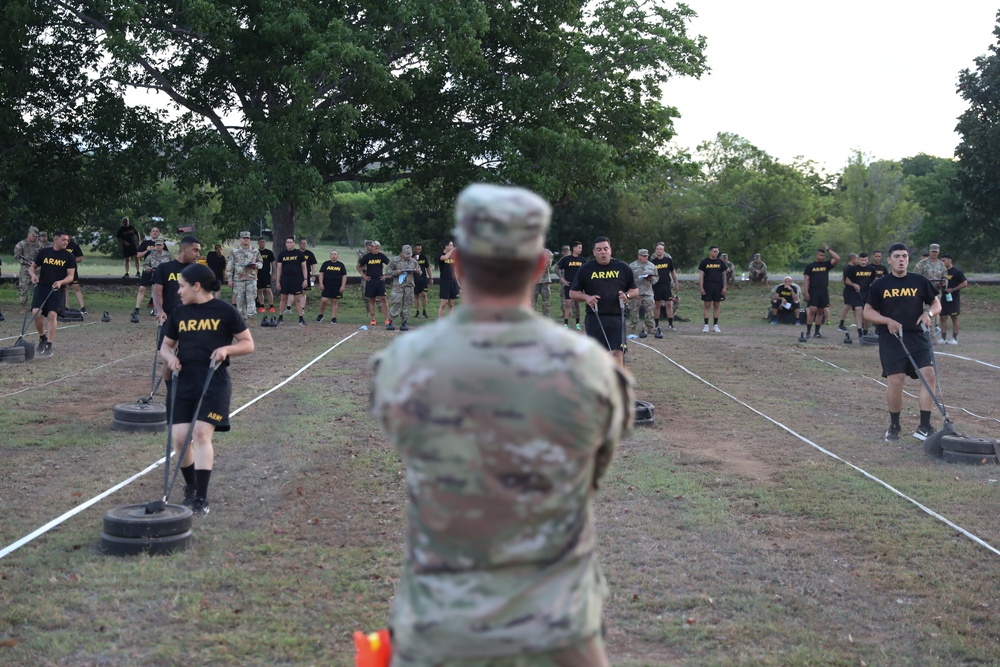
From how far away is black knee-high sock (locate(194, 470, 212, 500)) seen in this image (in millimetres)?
8086

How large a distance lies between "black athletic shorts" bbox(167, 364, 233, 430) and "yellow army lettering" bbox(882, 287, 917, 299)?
7322mm

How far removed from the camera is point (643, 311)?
1006 inches

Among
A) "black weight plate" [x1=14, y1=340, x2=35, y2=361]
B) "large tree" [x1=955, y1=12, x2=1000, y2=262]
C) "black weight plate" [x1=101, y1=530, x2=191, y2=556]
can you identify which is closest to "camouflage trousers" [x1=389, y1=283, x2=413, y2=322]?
"black weight plate" [x1=14, y1=340, x2=35, y2=361]

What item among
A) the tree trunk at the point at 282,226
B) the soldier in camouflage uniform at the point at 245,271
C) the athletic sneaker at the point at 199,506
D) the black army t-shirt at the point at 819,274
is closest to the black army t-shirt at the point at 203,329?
the athletic sneaker at the point at 199,506

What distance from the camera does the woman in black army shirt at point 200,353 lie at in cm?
802

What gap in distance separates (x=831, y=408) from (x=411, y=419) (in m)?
12.9

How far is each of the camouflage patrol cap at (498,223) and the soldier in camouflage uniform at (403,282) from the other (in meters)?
22.5

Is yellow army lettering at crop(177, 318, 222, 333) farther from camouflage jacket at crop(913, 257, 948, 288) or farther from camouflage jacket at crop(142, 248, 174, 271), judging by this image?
camouflage jacket at crop(913, 257, 948, 288)

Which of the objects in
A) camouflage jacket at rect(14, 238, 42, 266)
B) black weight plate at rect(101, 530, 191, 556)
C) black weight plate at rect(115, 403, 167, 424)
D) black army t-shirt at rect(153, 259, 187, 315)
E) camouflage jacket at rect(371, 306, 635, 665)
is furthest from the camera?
camouflage jacket at rect(14, 238, 42, 266)

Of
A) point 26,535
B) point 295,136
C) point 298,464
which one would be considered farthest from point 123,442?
point 295,136

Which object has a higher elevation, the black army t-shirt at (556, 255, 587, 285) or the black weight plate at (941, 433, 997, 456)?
the black army t-shirt at (556, 255, 587, 285)

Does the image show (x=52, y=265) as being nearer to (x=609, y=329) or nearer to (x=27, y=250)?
(x=27, y=250)

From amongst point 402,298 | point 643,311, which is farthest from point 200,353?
point 643,311

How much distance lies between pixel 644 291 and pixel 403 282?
5.69 metres
